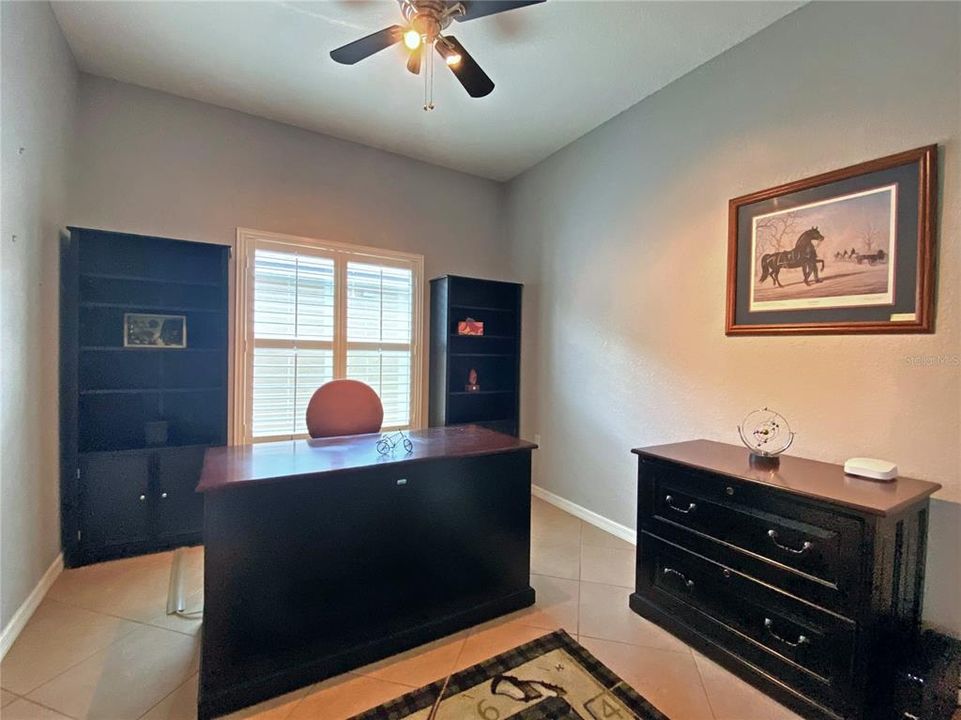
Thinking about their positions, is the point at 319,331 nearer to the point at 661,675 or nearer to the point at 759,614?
the point at 661,675

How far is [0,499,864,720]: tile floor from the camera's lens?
158cm

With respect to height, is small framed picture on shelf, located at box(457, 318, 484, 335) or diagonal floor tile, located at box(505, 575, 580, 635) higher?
small framed picture on shelf, located at box(457, 318, 484, 335)

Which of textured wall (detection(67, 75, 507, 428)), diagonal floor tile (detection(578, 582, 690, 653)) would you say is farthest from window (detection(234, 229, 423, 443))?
diagonal floor tile (detection(578, 582, 690, 653))

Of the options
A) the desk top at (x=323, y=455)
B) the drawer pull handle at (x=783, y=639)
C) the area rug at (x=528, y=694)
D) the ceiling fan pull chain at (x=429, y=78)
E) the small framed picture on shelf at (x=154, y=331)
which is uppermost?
the ceiling fan pull chain at (x=429, y=78)

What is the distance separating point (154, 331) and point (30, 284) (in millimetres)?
781

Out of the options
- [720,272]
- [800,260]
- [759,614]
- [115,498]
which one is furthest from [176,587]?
[800,260]

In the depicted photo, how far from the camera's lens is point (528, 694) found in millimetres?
1646

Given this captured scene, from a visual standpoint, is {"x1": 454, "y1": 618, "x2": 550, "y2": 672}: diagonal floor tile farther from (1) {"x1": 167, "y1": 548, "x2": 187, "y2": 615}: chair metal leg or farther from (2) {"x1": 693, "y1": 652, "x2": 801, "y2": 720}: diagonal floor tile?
(1) {"x1": 167, "y1": 548, "x2": 187, "y2": 615}: chair metal leg

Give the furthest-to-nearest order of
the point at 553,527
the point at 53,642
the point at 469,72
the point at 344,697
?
the point at 553,527 < the point at 469,72 < the point at 53,642 < the point at 344,697

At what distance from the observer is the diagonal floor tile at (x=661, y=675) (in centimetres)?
161

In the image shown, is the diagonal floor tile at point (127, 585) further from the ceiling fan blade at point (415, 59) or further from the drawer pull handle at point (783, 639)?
the ceiling fan blade at point (415, 59)

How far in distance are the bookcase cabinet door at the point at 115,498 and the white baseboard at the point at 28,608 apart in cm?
21

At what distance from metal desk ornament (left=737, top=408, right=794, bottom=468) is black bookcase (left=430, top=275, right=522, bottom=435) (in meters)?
2.09

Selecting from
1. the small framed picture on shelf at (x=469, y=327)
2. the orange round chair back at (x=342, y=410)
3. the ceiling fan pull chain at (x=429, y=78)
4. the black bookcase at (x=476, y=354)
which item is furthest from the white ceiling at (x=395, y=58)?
the orange round chair back at (x=342, y=410)
